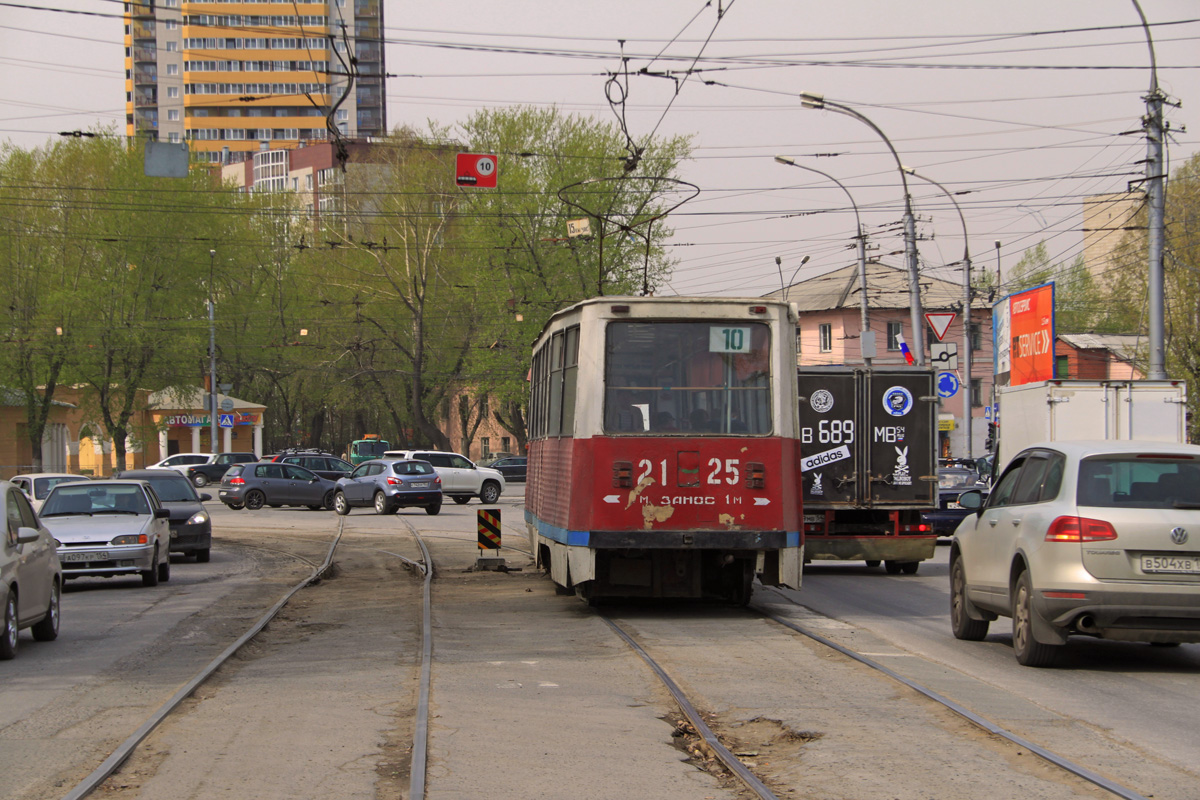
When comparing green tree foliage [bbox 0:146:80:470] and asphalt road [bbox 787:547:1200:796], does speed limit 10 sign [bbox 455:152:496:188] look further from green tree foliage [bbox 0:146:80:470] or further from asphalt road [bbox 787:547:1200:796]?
green tree foliage [bbox 0:146:80:470]

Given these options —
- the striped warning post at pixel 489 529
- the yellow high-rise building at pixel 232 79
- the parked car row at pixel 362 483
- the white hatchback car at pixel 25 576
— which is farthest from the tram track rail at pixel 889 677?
the yellow high-rise building at pixel 232 79

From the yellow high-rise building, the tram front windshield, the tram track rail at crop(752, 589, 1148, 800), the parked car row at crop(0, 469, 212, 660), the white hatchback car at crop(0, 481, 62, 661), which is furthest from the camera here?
the yellow high-rise building

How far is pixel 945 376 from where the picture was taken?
29203 mm

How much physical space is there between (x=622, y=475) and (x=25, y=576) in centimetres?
532

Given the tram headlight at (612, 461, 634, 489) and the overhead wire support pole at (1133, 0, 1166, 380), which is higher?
the overhead wire support pole at (1133, 0, 1166, 380)

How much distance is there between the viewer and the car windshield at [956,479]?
27722mm

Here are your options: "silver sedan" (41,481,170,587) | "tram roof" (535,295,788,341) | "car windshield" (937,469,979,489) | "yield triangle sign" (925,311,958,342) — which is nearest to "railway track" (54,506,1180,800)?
"silver sedan" (41,481,170,587)

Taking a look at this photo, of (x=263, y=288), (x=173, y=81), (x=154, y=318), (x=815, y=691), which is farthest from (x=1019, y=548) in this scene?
(x=173, y=81)

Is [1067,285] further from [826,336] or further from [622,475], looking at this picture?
[622,475]

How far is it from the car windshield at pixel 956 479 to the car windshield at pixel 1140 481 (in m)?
18.1

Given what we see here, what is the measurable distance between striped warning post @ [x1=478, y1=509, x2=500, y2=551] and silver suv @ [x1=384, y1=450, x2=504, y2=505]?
83.6 ft

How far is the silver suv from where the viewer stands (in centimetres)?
4500

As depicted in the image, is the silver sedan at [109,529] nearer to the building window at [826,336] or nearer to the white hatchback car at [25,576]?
the white hatchback car at [25,576]

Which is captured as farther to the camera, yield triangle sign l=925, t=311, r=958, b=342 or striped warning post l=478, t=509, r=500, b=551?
yield triangle sign l=925, t=311, r=958, b=342
